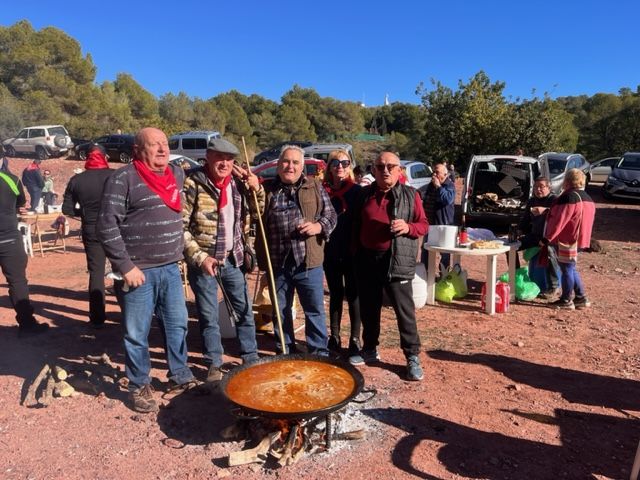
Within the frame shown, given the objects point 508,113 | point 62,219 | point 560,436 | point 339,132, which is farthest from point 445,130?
point 339,132

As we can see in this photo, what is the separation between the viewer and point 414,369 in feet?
12.8

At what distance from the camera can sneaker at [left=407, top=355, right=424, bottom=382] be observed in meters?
3.86

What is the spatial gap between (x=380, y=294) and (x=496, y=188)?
8045 millimetres

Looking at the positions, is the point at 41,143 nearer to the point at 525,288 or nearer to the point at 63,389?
the point at 63,389

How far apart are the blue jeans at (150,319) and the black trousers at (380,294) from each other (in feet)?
4.46

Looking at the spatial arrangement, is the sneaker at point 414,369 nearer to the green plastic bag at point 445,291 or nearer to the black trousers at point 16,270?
the green plastic bag at point 445,291

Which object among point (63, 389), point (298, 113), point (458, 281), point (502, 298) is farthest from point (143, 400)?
point (298, 113)

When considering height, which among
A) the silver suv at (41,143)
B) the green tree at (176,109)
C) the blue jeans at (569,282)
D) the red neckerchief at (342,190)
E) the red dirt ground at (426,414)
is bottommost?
the red dirt ground at (426,414)

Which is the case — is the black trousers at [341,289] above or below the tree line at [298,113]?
below

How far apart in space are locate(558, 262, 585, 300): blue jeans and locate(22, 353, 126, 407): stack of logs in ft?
14.9

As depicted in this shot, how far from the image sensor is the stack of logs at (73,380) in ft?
12.0

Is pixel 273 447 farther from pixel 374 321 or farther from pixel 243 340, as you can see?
pixel 374 321

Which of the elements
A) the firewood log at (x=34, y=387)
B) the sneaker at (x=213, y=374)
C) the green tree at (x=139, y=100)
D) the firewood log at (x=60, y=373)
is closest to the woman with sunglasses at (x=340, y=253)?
the sneaker at (x=213, y=374)

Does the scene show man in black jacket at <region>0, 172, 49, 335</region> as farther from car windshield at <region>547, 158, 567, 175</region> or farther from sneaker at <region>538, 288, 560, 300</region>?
car windshield at <region>547, 158, 567, 175</region>
